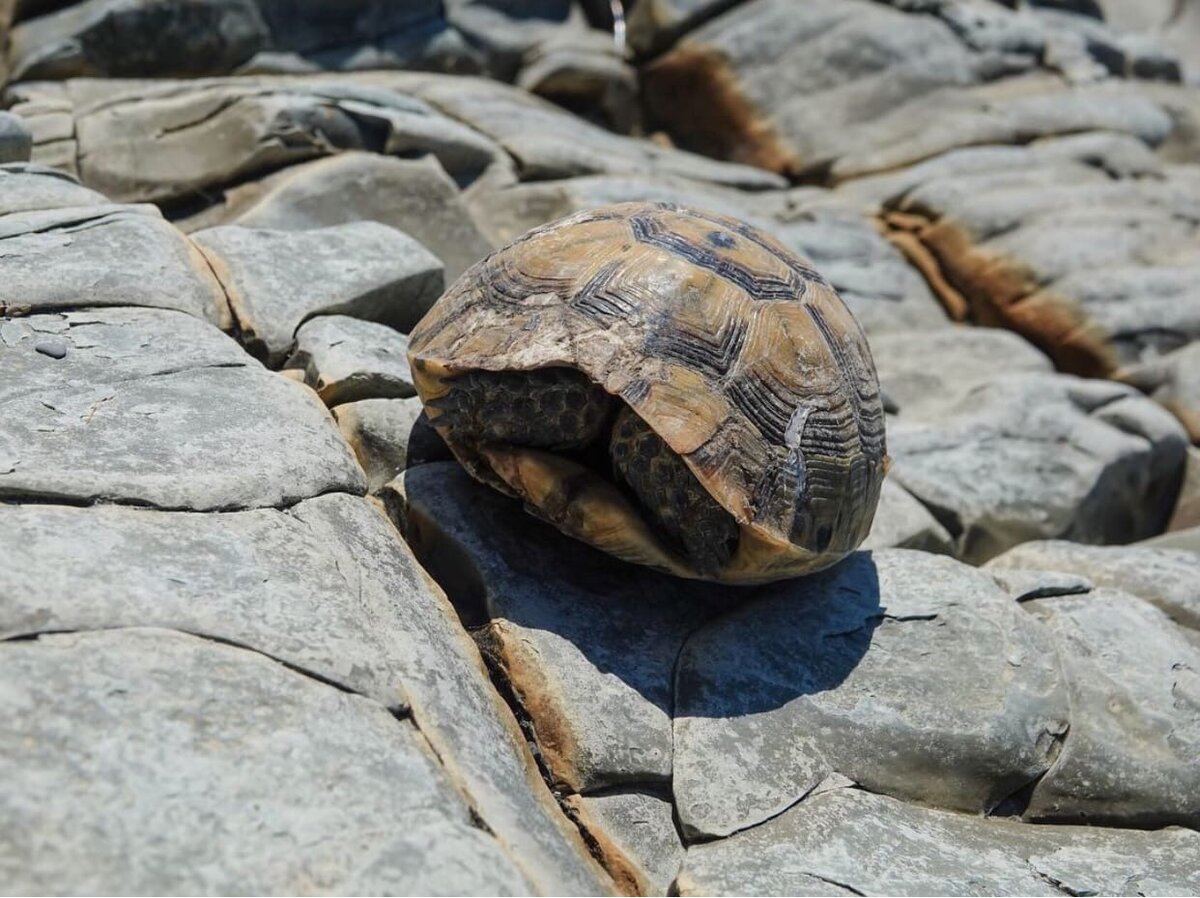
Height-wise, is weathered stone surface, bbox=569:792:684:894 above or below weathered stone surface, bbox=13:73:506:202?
below

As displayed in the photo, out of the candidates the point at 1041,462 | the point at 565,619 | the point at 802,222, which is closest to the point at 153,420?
the point at 565,619

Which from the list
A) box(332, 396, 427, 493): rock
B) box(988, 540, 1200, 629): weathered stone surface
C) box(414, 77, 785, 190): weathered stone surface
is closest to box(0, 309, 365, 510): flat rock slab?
box(332, 396, 427, 493): rock

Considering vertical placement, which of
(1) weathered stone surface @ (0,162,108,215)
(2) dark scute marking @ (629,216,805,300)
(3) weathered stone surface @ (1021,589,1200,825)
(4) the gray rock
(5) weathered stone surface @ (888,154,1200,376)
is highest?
(2) dark scute marking @ (629,216,805,300)

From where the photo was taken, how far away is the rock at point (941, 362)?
19.7ft

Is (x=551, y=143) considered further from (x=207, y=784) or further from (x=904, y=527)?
(x=207, y=784)

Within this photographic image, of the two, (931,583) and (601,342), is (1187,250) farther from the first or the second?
(601,342)

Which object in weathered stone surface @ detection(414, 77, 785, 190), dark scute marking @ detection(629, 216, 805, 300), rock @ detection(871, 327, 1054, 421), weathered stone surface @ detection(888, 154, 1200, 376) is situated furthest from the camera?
weathered stone surface @ detection(888, 154, 1200, 376)

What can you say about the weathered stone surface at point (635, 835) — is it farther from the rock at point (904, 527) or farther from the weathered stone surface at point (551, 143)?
Answer: the weathered stone surface at point (551, 143)

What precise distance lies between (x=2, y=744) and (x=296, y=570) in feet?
2.62

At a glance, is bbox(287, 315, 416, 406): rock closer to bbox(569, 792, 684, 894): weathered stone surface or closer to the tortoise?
the tortoise

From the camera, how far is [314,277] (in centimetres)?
418

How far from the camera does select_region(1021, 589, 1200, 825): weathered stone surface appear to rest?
3348 millimetres

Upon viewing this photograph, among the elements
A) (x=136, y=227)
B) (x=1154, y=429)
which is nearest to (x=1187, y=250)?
(x=1154, y=429)

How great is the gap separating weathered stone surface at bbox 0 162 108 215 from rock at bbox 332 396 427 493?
131cm
